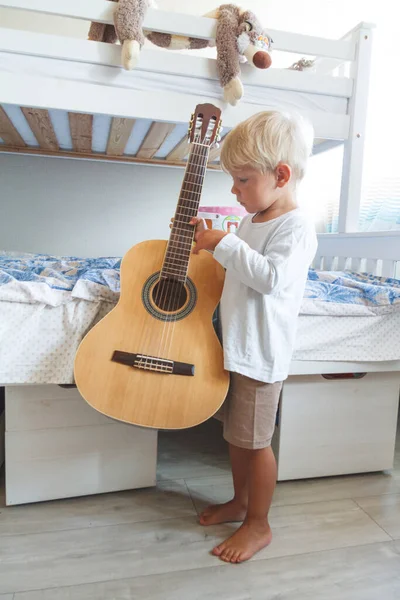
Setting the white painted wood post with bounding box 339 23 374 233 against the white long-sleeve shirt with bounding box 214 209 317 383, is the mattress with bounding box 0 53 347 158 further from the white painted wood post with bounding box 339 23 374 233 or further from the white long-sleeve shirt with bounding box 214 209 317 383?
the white long-sleeve shirt with bounding box 214 209 317 383

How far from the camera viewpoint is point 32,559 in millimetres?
872

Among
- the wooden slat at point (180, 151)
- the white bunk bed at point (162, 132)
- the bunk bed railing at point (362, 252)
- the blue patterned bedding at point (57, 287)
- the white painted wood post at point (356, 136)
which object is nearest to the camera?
the blue patterned bedding at point (57, 287)

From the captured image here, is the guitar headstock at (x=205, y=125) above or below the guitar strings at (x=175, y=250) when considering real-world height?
above

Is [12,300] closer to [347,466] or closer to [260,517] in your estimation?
[260,517]

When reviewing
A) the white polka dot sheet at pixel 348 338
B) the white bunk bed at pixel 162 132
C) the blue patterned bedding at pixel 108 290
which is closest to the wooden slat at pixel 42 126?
the white bunk bed at pixel 162 132

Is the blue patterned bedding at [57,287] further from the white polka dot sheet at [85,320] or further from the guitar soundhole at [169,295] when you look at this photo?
the guitar soundhole at [169,295]

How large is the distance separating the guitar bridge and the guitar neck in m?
0.18

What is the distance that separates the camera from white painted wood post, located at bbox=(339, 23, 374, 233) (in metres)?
1.62

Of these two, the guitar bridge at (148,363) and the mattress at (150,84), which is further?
the mattress at (150,84)

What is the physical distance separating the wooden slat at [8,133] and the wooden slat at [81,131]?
0.83 ft

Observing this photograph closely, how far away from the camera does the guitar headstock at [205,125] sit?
3.34ft

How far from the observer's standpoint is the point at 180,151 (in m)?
2.38

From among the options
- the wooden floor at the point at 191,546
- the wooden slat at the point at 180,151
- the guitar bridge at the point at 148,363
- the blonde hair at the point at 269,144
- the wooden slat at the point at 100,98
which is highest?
the wooden slat at the point at 180,151

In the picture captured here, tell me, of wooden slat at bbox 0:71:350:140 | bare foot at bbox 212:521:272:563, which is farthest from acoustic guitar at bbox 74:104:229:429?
wooden slat at bbox 0:71:350:140
